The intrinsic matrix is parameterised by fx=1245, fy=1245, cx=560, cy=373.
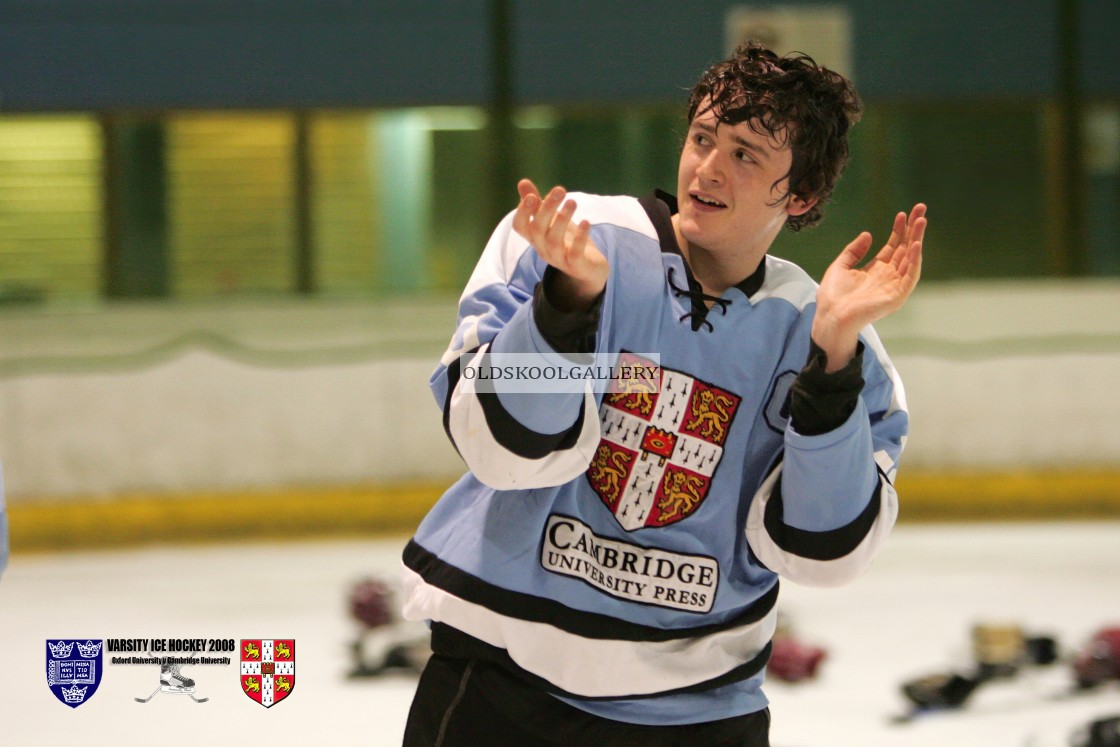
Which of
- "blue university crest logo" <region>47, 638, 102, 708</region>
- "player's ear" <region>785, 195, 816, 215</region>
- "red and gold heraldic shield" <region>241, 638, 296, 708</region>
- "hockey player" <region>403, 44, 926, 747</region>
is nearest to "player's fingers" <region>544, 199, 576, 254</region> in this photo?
"hockey player" <region>403, 44, 926, 747</region>

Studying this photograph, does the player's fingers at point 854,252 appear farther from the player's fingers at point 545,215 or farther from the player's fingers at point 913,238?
the player's fingers at point 545,215

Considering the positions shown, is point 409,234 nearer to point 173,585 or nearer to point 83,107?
point 83,107

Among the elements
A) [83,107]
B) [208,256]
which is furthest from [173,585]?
[83,107]

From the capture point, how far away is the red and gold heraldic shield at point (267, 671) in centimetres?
216

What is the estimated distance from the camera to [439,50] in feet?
15.7

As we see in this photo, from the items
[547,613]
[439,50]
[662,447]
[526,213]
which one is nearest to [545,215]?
[526,213]

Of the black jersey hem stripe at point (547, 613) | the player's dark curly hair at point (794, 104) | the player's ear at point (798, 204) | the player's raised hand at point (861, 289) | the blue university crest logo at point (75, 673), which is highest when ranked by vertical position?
the player's dark curly hair at point (794, 104)

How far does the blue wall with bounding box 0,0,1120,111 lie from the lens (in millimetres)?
4543

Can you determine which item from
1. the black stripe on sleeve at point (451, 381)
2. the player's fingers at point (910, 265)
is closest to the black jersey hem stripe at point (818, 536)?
the player's fingers at point (910, 265)

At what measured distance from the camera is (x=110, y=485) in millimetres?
4121

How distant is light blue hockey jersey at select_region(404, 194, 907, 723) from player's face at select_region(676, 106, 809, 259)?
0.13 ft

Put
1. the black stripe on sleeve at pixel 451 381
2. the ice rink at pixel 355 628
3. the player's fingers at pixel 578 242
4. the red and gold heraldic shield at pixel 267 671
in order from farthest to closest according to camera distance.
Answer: the ice rink at pixel 355 628, the red and gold heraldic shield at pixel 267 671, the black stripe on sleeve at pixel 451 381, the player's fingers at pixel 578 242

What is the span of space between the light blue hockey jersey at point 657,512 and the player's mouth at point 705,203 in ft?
0.14

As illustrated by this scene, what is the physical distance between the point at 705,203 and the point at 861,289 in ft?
0.62
